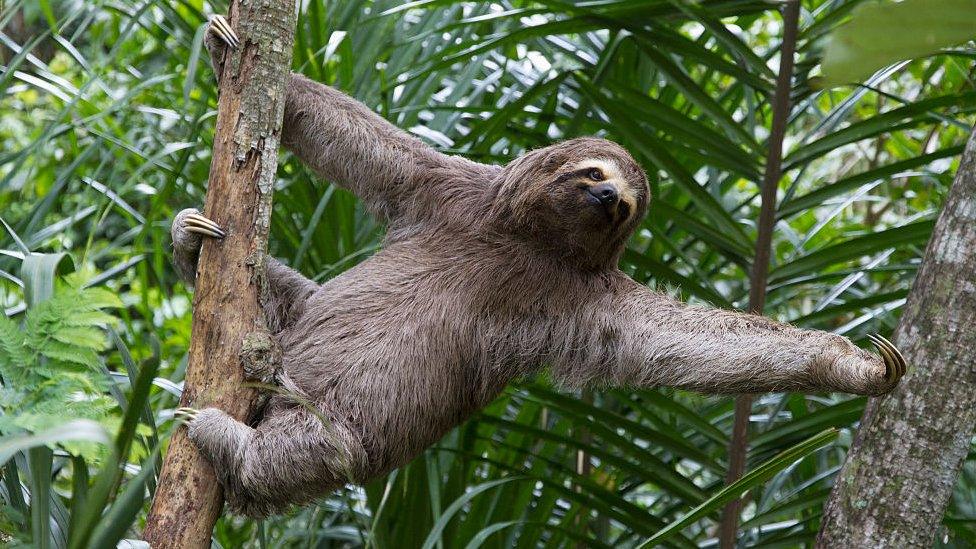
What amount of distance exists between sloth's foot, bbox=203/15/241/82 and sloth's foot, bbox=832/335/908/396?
7.66 feet

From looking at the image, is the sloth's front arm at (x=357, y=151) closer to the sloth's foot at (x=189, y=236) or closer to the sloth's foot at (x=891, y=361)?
the sloth's foot at (x=189, y=236)

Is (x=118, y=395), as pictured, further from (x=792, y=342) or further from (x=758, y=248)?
(x=758, y=248)

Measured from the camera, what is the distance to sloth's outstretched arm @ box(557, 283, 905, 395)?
3205 mm

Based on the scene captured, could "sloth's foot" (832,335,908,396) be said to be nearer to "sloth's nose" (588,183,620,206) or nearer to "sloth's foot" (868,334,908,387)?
"sloth's foot" (868,334,908,387)

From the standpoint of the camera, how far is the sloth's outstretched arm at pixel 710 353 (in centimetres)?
321

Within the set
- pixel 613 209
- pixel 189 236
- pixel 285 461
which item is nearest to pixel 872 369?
pixel 613 209

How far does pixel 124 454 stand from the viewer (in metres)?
2.11

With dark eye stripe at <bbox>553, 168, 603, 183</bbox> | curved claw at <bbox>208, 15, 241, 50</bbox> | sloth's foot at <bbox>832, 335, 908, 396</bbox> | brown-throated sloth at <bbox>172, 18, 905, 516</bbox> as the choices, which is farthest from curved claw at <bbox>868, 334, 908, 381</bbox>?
curved claw at <bbox>208, 15, 241, 50</bbox>

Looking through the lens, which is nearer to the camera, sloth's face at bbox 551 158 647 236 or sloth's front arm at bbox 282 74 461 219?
sloth's face at bbox 551 158 647 236

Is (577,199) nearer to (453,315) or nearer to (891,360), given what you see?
(453,315)

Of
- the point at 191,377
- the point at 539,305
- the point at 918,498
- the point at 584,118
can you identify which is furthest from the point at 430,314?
the point at 918,498

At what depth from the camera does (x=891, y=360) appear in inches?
117

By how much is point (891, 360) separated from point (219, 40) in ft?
8.33

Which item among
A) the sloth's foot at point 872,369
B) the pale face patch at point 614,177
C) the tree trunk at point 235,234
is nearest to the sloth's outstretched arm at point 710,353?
the sloth's foot at point 872,369
